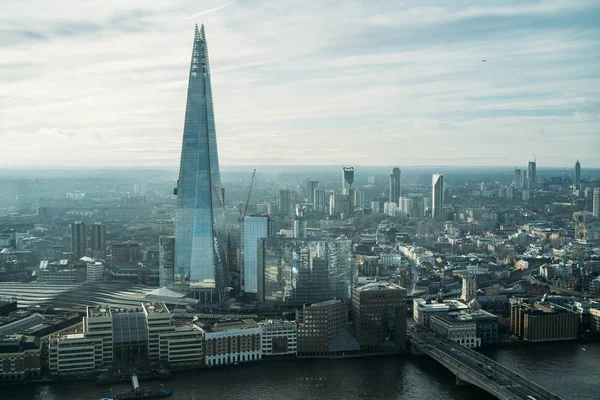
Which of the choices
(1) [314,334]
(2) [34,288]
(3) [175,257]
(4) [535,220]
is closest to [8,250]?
(2) [34,288]

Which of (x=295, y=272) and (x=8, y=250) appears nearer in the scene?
(x=295, y=272)

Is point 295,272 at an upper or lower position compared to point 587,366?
upper

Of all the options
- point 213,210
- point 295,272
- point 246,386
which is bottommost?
point 246,386

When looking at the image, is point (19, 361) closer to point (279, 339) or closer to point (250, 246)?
point (279, 339)

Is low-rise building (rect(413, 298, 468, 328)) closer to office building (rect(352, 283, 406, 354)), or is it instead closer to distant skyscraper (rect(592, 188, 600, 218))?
office building (rect(352, 283, 406, 354))

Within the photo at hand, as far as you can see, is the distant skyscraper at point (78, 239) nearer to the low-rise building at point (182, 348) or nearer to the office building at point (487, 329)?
the low-rise building at point (182, 348)

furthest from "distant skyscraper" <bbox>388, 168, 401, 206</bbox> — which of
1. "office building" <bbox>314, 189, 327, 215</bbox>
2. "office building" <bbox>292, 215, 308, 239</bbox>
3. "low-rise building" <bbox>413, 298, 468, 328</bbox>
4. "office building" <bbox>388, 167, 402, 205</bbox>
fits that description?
"low-rise building" <bbox>413, 298, 468, 328</bbox>

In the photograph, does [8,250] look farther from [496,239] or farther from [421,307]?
[496,239]
